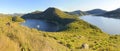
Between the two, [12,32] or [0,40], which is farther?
[12,32]

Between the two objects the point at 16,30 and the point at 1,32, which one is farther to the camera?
the point at 16,30

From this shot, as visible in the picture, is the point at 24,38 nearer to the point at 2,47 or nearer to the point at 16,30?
the point at 16,30

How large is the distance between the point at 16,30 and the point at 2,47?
2106 millimetres

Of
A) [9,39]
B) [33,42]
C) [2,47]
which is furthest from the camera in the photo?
[33,42]

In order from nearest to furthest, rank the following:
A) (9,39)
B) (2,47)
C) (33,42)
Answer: (2,47), (9,39), (33,42)

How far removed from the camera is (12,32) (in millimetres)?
12836

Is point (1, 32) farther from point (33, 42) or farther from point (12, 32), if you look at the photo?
point (33, 42)

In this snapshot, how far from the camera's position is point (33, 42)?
13.2 metres

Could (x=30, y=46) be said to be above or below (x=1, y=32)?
below

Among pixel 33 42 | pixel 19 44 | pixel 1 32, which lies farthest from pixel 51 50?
pixel 1 32

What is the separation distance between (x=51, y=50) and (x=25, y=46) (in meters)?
2.25

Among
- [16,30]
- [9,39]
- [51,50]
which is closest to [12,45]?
[9,39]

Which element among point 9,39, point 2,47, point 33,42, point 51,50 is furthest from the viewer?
point 51,50

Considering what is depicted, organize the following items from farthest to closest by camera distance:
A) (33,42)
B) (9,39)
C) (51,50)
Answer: (51,50) → (33,42) → (9,39)
